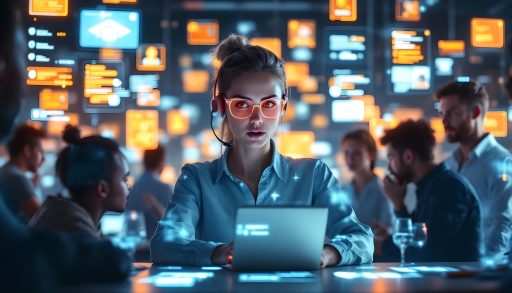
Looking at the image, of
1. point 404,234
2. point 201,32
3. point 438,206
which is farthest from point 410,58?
point 201,32

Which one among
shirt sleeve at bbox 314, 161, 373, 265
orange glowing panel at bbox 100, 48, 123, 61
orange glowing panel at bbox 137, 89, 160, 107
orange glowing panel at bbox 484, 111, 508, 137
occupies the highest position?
orange glowing panel at bbox 100, 48, 123, 61

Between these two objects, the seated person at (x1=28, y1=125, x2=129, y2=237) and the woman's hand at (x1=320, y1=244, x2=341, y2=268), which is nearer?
the woman's hand at (x1=320, y1=244, x2=341, y2=268)

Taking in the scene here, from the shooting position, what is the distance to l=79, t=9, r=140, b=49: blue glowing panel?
4227 mm

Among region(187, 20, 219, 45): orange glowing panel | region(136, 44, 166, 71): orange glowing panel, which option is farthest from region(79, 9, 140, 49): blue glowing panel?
region(187, 20, 219, 45): orange glowing panel

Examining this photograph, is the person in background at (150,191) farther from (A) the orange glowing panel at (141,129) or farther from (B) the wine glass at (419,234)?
(B) the wine glass at (419,234)

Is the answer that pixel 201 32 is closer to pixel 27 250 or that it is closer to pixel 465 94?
pixel 465 94

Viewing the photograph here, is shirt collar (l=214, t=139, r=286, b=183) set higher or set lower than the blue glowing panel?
lower

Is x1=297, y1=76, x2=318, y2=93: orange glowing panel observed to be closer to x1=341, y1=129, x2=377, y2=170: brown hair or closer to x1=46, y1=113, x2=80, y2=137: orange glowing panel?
x1=341, y1=129, x2=377, y2=170: brown hair

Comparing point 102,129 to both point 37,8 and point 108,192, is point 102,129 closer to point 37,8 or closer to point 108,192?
→ point 37,8

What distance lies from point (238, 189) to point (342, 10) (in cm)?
238

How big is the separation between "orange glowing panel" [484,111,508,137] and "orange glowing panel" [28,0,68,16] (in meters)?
2.92

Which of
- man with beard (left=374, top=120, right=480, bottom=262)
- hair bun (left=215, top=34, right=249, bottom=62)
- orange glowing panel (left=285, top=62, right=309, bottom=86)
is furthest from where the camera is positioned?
orange glowing panel (left=285, top=62, right=309, bottom=86)

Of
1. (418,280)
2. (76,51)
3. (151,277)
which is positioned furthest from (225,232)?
(76,51)

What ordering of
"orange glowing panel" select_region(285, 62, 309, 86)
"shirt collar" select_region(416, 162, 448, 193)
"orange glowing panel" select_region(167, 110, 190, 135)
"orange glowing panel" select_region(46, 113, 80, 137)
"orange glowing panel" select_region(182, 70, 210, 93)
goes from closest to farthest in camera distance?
"shirt collar" select_region(416, 162, 448, 193) < "orange glowing panel" select_region(46, 113, 80, 137) < "orange glowing panel" select_region(285, 62, 309, 86) < "orange glowing panel" select_region(167, 110, 190, 135) < "orange glowing panel" select_region(182, 70, 210, 93)
